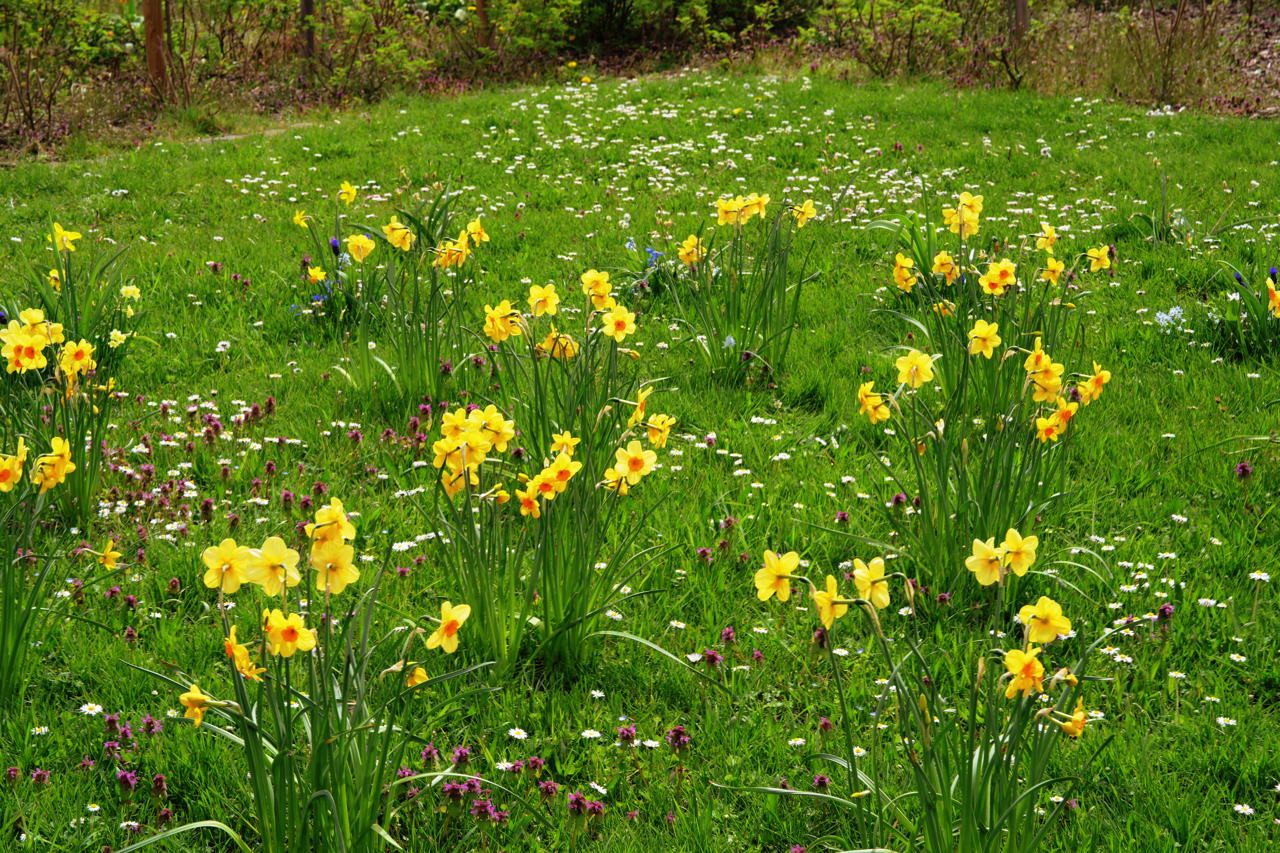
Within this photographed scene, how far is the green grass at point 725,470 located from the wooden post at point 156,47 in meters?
2.22

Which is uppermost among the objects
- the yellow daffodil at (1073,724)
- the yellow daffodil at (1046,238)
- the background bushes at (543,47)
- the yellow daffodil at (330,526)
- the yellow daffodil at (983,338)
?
the background bushes at (543,47)

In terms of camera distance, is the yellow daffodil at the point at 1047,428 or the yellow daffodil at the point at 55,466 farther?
the yellow daffodil at the point at 1047,428

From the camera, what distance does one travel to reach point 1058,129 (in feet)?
27.8

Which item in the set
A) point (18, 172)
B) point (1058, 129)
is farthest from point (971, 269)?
point (18, 172)

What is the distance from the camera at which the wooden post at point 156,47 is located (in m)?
9.73

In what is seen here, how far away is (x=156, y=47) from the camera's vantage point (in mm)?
9898

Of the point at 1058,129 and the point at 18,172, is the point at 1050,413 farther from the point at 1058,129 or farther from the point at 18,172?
the point at 18,172

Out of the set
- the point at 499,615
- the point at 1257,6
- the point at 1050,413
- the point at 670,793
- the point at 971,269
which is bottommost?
the point at 670,793

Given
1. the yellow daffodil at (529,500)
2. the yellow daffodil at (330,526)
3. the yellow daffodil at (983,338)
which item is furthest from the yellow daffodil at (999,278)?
the yellow daffodil at (330,526)

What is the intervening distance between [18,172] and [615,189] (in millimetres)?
4286

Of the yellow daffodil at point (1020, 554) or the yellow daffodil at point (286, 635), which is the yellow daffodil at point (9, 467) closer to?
the yellow daffodil at point (286, 635)

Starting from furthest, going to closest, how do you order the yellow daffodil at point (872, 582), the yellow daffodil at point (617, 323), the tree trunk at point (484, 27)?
the tree trunk at point (484, 27) → the yellow daffodil at point (617, 323) → the yellow daffodil at point (872, 582)

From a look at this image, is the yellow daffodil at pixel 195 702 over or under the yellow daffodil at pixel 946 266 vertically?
under

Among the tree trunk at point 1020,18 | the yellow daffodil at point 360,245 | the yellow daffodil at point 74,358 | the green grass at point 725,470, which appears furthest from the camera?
the tree trunk at point 1020,18
